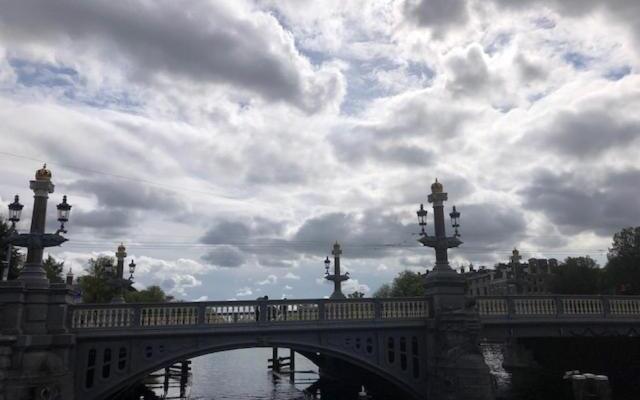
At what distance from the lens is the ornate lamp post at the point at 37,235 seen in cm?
1923

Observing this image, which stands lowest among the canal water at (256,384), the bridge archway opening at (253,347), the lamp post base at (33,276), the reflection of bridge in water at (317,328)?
the canal water at (256,384)

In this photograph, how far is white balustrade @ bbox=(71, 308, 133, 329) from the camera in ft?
67.9

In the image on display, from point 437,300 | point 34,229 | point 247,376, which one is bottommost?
point 247,376

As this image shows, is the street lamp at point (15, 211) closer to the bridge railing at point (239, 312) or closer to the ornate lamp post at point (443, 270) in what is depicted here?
the bridge railing at point (239, 312)

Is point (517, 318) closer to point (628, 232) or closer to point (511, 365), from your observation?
point (511, 365)

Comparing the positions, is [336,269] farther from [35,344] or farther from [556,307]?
[35,344]

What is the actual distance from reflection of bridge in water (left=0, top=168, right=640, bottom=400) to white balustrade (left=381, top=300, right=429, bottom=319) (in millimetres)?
48

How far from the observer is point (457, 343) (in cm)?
2230

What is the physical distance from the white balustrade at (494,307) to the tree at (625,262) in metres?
47.7

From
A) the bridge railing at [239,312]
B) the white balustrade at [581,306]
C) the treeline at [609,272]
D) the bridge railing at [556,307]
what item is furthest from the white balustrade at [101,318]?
the treeline at [609,272]

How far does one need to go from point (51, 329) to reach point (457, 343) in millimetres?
16618

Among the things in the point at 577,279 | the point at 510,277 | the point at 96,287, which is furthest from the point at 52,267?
the point at 510,277

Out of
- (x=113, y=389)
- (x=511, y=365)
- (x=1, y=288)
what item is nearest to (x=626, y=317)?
(x=511, y=365)

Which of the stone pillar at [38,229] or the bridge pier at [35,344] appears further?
the stone pillar at [38,229]
